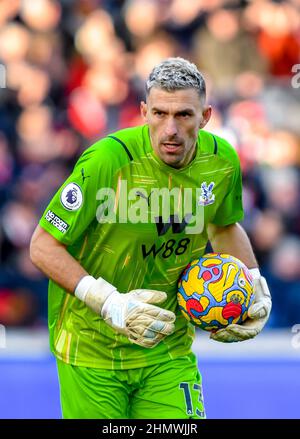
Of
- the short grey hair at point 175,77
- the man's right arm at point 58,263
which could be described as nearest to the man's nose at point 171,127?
the short grey hair at point 175,77

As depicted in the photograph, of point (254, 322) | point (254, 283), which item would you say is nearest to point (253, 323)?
point (254, 322)

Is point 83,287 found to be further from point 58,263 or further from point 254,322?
point 254,322

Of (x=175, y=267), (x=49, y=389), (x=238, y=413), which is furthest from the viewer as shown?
(x=49, y=389)

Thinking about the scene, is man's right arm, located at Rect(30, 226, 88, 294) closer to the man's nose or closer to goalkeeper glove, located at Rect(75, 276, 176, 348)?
goalkeeper glove, located at Rect(75, 276, 176, 348)

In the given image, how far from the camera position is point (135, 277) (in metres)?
4.44

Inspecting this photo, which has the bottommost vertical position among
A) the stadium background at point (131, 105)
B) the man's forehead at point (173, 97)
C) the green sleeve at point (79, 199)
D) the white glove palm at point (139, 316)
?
the white glove palm at point (139, 316)

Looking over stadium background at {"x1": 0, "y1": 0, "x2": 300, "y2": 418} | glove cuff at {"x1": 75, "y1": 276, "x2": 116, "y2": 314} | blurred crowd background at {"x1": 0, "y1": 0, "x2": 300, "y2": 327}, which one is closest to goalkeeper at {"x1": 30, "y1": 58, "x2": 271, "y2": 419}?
glove cuff at {"x1": 75, "y1": 276, "x2": 116, "y2": 314}

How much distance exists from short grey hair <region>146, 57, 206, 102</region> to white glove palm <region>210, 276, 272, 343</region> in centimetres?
102

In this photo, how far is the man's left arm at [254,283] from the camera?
14.5 feet

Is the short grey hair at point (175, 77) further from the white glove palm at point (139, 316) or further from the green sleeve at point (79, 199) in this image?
the white glove palm at point (139, 316)

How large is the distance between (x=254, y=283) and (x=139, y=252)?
64 cm

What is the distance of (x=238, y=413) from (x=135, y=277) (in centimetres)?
245
